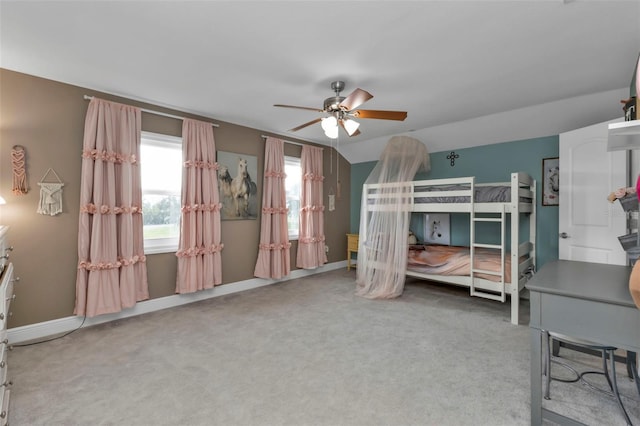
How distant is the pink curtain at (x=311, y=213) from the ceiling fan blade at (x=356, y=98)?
2.58 metres

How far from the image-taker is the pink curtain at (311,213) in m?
5.19

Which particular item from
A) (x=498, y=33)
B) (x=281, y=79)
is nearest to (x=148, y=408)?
(x=281, y=79)

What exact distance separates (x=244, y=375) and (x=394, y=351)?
1.25 meters

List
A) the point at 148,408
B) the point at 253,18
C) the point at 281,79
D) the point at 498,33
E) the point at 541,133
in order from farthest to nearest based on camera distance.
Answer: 1. the point at 541,133
2. the point at 281,79
3. the point at 498,33
4. the point at 253,18
5. the point at 148,408

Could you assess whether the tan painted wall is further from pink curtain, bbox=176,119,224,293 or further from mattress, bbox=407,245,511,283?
mattress, bbox=407,245,511,283

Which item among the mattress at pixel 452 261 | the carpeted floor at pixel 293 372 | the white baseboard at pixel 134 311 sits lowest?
the carpeted floor at pixel 293 372

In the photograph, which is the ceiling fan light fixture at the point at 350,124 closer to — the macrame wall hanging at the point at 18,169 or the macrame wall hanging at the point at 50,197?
the macrame wall hanging at the point at 50,197

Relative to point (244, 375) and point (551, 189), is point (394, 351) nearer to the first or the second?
point (244, 375)

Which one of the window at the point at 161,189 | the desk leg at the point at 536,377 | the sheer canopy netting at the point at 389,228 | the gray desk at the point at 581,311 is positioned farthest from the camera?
the sheer canopy netting at the point at 389,228

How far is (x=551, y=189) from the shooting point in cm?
391

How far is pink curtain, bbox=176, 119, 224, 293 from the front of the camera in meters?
3.70

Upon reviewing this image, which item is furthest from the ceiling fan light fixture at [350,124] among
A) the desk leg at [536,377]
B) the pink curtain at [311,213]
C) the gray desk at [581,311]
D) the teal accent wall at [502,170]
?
the teal accent wall at [502,170]

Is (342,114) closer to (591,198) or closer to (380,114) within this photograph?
(380,114)

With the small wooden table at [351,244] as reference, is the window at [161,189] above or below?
above
